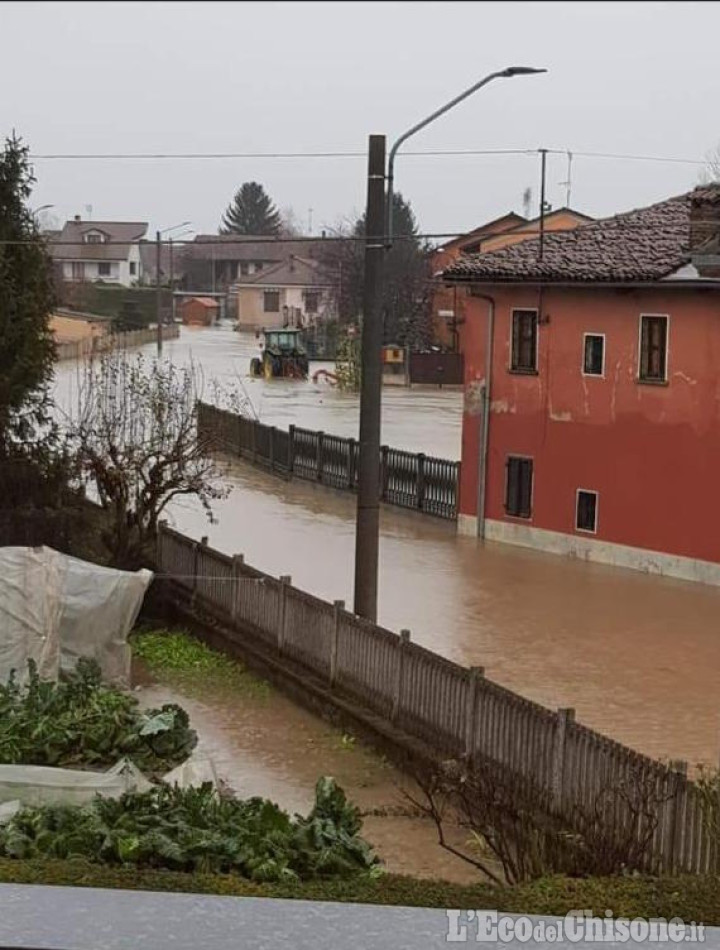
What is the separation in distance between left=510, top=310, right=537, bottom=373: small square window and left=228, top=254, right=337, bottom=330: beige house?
26.6m

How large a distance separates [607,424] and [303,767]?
12904 millimetres

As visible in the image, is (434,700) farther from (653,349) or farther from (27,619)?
(653,349)

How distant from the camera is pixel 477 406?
2797 centimetres

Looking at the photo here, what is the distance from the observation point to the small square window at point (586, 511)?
83.6 ft

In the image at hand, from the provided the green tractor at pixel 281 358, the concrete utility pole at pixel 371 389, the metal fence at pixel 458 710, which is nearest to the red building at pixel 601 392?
the metal fence at pixel 458 710

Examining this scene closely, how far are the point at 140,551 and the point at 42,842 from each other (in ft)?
39.0

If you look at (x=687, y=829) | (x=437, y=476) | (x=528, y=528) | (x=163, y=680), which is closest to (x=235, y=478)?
(x=437, y=476)

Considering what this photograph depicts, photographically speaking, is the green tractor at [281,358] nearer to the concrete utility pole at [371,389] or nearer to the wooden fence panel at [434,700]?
the concrete utility pole at [371,389]

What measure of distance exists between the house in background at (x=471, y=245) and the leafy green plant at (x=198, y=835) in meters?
33.7

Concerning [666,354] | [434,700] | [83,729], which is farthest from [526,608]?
[83,729]

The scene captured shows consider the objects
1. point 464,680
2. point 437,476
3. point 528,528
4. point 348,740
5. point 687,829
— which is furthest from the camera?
point 437,476

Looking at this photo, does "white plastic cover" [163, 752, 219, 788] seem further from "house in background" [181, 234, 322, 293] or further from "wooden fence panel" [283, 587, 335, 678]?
"house in background" [181, 234, 322, 293]

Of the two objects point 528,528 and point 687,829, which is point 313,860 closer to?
point 687,829

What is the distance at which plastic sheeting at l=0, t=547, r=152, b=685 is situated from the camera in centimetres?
1545
